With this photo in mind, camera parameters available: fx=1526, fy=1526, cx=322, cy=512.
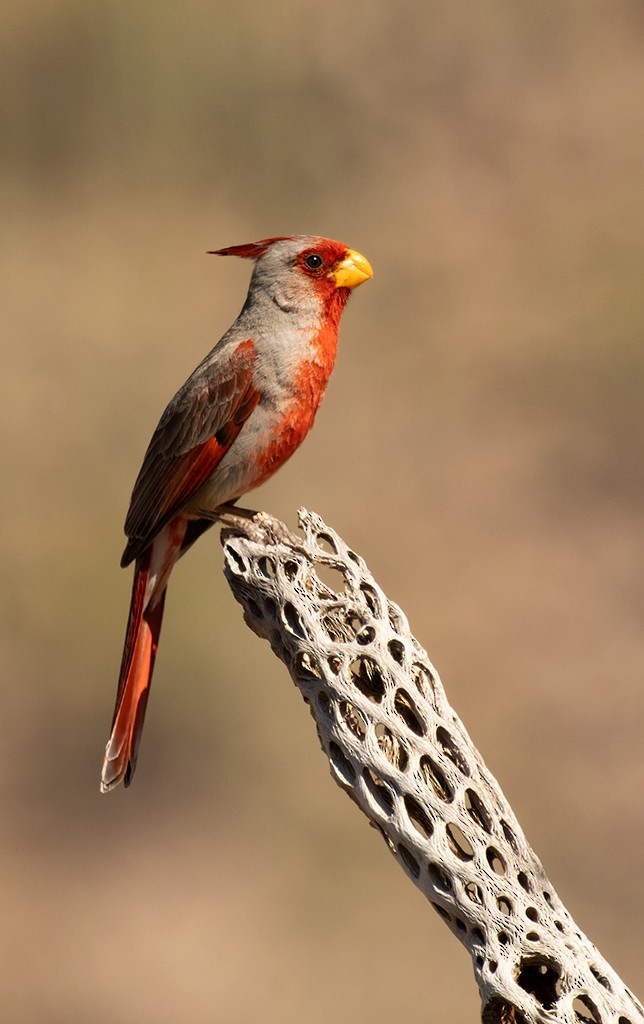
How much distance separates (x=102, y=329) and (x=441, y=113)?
2.93 meters

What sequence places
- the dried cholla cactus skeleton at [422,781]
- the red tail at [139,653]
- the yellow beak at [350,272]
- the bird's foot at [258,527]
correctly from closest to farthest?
the dried cholla cactus skeleton at [422,781] < the bird's foot at [258,527] < the red tail at [139,653] < the yellow beak at [350,272]

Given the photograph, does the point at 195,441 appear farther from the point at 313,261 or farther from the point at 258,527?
the point at 313,261

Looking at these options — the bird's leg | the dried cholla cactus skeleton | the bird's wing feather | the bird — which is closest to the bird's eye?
the bird

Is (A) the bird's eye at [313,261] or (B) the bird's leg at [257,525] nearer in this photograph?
(B) the bird's leg at [257,525]

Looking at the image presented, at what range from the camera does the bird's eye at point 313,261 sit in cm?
444

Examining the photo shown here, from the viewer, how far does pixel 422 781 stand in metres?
3.12

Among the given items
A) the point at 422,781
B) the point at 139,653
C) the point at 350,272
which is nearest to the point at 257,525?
the point at 139,653

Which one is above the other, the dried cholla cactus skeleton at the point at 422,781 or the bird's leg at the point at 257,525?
the bird's leg at the point at 257,525

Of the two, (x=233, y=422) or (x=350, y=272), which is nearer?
(x=233, y=422)

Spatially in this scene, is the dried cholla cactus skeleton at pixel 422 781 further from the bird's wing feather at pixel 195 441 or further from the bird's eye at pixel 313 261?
the bird's eye at pixel 313 261

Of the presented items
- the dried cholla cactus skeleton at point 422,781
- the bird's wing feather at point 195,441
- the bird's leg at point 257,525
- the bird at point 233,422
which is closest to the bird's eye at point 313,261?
the bird at point 233,422

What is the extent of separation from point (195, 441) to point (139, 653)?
0.62 m

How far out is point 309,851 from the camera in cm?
753

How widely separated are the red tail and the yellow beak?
2.76ft
